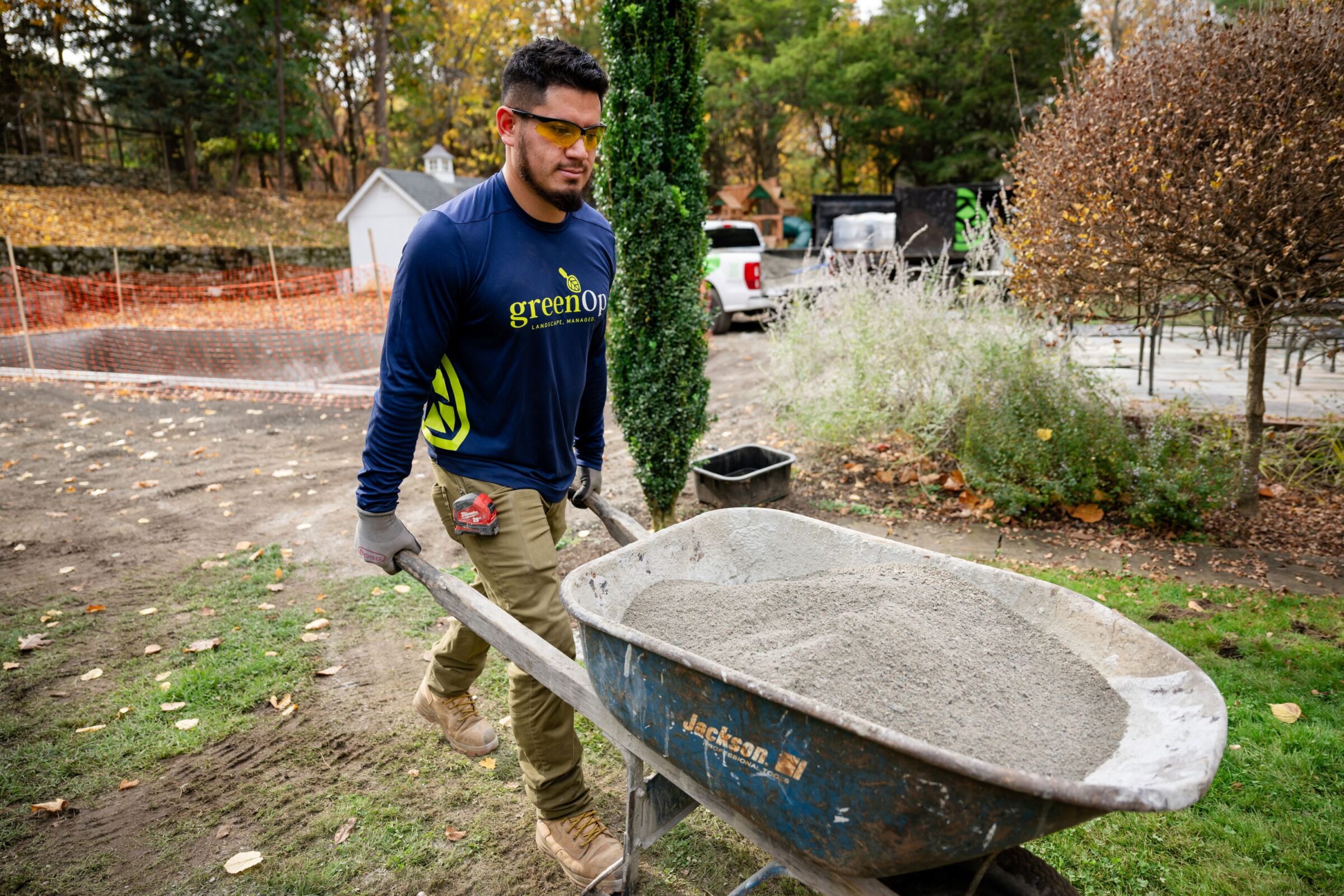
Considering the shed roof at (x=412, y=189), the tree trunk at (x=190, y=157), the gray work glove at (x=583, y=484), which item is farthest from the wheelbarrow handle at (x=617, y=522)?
the tree trunk at (x=190, y=157)

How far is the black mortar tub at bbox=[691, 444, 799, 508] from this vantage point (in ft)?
16.8

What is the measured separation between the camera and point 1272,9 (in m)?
3.80

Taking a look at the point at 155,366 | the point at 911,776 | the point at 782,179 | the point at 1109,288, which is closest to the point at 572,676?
the point at 911,776

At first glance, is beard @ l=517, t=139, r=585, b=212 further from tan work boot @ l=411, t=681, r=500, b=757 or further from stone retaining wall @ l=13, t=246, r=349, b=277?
stone retaining wall @ l=13, t=246, r=349, b=277

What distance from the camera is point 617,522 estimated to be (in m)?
2.79

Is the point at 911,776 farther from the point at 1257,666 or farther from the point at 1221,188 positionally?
the point at 1221,188

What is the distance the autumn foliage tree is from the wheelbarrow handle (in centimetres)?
303

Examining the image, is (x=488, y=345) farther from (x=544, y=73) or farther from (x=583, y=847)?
(x=583, y=847)

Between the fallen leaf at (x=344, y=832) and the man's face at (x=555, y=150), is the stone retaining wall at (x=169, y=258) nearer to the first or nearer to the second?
the fallen leaf at (x=344, y=832)

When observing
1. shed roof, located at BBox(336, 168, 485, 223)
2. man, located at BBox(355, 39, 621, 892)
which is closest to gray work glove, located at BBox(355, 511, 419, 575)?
man, located at BBox(355, 39, 621, 892)

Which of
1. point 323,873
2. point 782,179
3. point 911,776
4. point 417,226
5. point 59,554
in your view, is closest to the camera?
point 911,776

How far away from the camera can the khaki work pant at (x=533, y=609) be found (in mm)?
2400

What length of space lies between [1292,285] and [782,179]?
32.9m

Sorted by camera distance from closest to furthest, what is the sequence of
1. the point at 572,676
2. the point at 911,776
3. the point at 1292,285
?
1. the point at 911,776
2. the point at 572,676
3. the point at 1292,285
